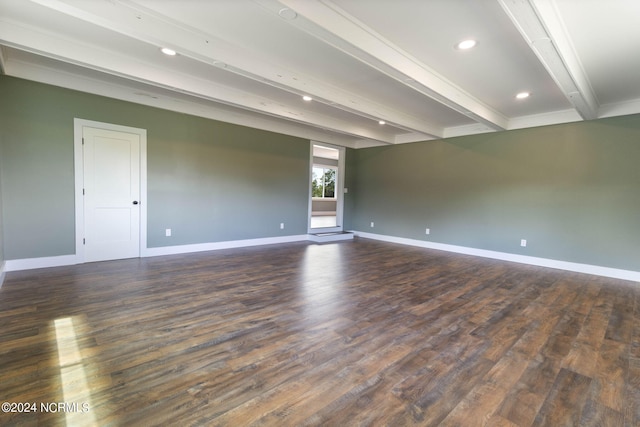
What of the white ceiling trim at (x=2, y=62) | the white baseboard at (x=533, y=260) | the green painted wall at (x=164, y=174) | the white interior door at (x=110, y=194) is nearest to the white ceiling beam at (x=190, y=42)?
the white ceiling trim at (x=2, y=62)

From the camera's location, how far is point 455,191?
21.0 ft

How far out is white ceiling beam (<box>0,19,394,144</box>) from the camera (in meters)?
2.87

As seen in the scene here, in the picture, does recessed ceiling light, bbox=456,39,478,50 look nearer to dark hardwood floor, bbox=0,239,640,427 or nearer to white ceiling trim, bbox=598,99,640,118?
dark hardwood floor, bbox=0,239,640,427

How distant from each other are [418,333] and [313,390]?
119 centimetres

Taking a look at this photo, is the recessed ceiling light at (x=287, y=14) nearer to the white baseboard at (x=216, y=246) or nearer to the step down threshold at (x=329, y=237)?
the white baseboard at (x=216, y=246)

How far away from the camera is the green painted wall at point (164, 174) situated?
12.8 ft

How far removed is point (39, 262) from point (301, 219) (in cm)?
470

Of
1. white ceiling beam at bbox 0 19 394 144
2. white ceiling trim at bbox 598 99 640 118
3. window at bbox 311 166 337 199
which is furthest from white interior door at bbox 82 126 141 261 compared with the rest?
window at bbox 311 166 337 199

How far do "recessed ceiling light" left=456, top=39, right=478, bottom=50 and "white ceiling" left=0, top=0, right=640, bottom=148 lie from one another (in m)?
0.07

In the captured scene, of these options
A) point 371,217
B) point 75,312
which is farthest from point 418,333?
point 371,217

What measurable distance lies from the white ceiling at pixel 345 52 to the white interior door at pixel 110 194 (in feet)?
2.46

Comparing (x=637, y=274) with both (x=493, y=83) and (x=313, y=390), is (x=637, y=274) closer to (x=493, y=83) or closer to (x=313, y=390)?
(x=493, y=83)

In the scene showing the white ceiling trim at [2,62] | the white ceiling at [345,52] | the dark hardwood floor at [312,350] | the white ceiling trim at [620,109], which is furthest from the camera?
the white ceiling trim at [620,109]

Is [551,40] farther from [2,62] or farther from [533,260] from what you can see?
[2,62]
